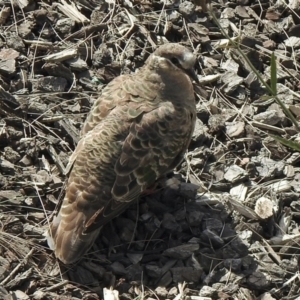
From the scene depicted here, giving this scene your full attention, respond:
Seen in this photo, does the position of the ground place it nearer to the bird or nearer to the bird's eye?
the bird

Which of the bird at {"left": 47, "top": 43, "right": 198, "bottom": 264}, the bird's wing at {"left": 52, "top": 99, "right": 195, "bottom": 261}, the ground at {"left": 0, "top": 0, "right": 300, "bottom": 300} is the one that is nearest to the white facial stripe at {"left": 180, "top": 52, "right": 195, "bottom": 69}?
the bird at {"left": 47, "top": 43, "right": 198, "bottom": 264}

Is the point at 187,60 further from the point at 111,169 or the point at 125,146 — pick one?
the point at 111,169

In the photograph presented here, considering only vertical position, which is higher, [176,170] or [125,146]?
[125,146]

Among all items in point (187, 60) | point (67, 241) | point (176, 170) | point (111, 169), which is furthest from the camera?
point (176, 170)

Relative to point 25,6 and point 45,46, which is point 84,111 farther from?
point 25,6

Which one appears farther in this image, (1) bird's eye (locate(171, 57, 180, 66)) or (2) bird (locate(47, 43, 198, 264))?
(1) bird's eye (locate(171, 57, 180, 66))

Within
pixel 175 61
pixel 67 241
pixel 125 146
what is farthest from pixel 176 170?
pixel 67 241

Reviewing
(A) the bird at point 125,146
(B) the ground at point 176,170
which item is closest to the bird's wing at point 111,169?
(A) the bird at point 125,146

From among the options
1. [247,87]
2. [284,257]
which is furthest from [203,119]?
[284,257]
